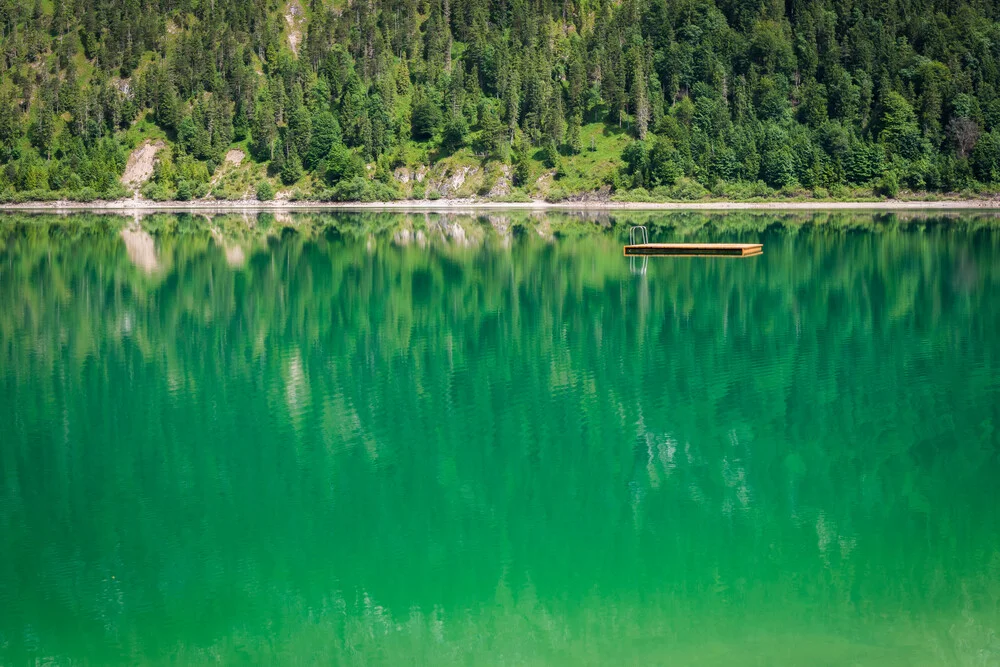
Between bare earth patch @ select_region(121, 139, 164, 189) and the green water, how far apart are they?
446 feet

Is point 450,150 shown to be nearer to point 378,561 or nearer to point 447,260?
point 447,260

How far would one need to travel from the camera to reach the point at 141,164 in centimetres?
17100

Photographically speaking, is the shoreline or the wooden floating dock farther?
the shoreline

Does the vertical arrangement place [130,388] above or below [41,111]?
below

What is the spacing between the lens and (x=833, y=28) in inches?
6786

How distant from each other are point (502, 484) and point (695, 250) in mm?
46612

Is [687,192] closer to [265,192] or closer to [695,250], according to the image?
[265,192]

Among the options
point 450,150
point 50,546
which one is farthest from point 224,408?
point 450,150

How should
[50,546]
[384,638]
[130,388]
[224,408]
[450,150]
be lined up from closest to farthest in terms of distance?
[384,638], [50,546], [224,408], [130,388], [450,150]

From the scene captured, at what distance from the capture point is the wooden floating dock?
203 ft

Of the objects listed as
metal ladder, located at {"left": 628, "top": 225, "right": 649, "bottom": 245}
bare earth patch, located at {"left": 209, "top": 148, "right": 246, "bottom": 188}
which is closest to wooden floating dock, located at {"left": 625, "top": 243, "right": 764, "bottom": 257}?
metal ladder, located at {"left": 628, "top": 225, "right": 649, "bottom": 245}

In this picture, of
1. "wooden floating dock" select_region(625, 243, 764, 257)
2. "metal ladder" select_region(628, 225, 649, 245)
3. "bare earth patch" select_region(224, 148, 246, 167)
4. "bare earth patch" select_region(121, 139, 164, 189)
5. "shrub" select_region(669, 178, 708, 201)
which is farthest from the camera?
"bare earth patch" select_region(224, 148, 246, 167)

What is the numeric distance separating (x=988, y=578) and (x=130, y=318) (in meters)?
31.5

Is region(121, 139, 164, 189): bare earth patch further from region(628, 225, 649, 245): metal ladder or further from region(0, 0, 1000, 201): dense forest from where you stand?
region(628, 225, 649, 245): metal ladder
